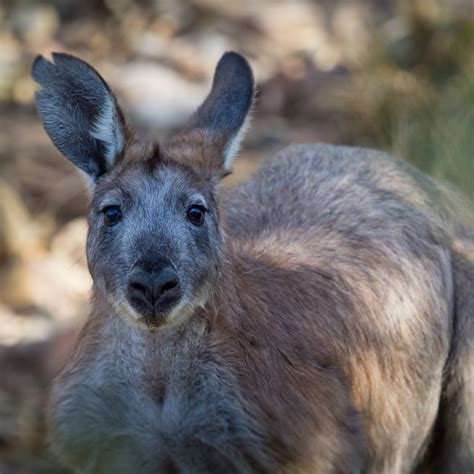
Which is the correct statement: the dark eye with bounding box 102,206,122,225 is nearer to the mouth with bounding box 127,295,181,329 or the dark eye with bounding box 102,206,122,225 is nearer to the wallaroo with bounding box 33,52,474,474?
the wallaroo with bounding box 33,52,474,474

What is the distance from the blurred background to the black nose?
1.19m

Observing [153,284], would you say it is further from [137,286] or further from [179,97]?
[179,97]

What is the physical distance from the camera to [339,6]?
15047mm

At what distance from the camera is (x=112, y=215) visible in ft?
17.2

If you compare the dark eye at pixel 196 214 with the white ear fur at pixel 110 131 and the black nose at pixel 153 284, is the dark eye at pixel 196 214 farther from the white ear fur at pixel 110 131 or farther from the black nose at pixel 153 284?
the white ear fur at pixel 110 131

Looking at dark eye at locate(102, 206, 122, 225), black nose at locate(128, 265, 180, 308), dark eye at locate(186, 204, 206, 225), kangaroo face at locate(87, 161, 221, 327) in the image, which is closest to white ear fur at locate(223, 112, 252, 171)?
kangaroo face at locate(87, 161, 221, 327)

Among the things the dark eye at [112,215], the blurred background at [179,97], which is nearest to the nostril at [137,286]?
the dark eye at [112,215]

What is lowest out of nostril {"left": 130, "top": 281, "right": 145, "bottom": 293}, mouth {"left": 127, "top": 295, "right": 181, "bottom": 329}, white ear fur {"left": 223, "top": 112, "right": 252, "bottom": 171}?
mouth {"left": 127, "top": 295, "right": 181, "bottom": 329}

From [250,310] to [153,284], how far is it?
27.8 inches

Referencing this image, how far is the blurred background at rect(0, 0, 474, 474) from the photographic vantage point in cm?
833

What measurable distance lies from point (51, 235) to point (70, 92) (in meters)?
4.71

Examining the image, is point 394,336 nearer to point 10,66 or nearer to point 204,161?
point 204,161

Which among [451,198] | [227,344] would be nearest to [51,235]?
[451,198]

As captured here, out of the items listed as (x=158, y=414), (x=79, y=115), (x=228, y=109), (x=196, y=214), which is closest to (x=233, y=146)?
(x=228, y=109)
